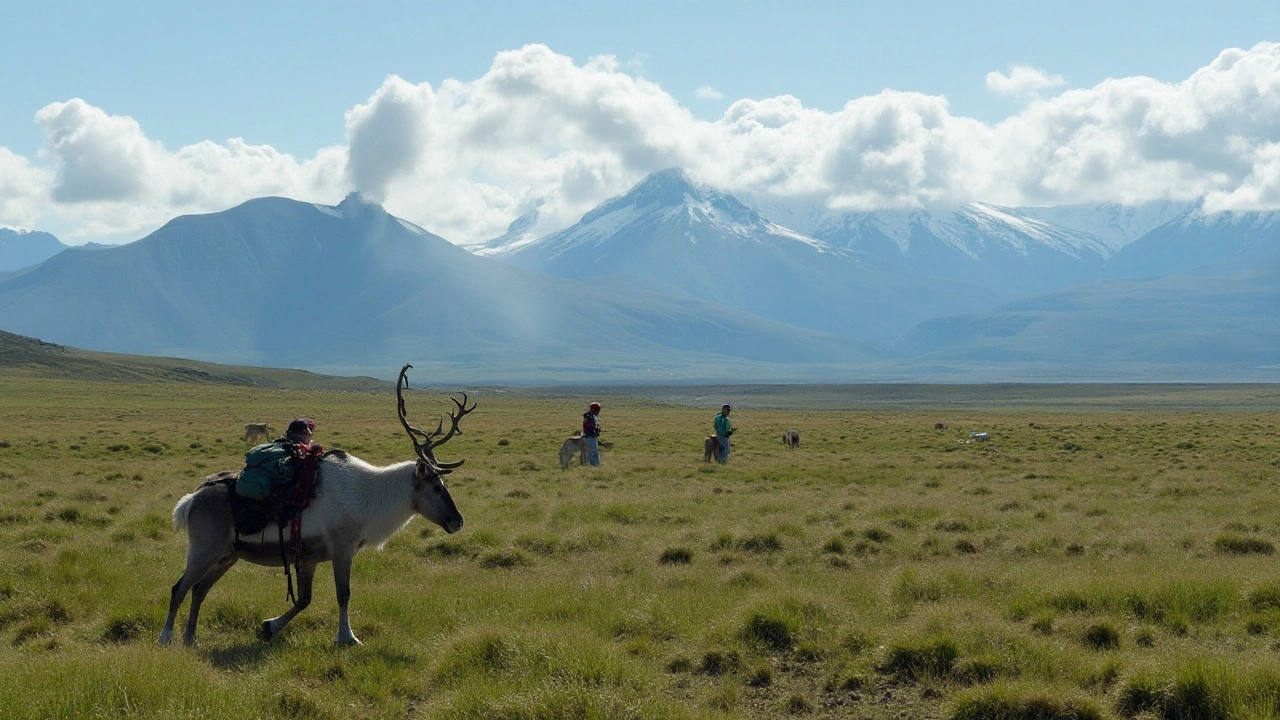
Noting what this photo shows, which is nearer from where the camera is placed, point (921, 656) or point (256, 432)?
point (921, 656)

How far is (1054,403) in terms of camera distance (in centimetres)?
13800

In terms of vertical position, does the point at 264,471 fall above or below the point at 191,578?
above

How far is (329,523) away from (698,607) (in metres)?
4.22

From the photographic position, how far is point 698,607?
37.3 feet

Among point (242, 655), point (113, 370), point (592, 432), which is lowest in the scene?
point (242, 655)

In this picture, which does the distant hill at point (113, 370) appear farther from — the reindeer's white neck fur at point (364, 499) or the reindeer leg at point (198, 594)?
the reindeer's white neck fur at point (364, 499)

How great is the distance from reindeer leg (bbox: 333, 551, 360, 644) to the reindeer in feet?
0.03

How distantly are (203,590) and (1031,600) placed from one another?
897 centimetres

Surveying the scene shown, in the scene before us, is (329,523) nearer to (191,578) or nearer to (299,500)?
(299,500)

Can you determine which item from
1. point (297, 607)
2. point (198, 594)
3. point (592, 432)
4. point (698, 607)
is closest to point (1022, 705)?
point (698, 607)

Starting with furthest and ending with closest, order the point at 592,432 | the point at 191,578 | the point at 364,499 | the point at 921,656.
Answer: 1. the point at 592,432
2. the point at 364,499
3. the point at 191,578
4. the point at 921,656

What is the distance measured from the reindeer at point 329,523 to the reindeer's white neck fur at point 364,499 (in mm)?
11

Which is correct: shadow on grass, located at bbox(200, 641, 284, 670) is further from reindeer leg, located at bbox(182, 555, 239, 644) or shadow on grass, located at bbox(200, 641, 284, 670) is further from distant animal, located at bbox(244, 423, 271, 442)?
distant animal, located at bbox(244, 423, 271, 442)

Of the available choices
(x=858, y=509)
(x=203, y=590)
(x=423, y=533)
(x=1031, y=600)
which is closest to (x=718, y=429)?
(x=858, y=509)
